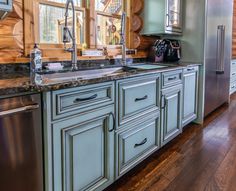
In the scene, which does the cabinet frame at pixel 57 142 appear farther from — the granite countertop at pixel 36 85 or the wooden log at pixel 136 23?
the wooden log at pixel 136 23

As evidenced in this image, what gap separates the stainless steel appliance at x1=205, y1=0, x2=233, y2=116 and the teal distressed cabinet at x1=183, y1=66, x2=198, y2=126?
32 cm

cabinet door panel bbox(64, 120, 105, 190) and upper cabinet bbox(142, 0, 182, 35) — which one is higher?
upper cabinet bbox(142, 0, 182, 35)

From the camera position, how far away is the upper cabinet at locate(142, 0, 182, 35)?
328 cm

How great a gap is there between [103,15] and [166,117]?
1.27 meters

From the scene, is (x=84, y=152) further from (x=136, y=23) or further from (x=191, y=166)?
(x=136, y=23)

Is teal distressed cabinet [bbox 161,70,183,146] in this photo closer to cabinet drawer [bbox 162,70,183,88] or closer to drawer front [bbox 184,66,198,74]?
cabinet drawer [bbox 162,70,183,88]

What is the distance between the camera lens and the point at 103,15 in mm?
2914

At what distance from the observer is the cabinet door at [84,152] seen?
4.78ft

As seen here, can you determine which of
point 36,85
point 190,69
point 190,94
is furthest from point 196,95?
point 36,85

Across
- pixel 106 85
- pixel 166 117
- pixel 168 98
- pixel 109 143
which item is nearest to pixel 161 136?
pixel 166 117

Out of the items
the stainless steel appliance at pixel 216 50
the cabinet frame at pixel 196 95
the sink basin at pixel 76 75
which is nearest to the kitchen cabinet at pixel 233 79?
the stainless steel appliance at pixel 216 50

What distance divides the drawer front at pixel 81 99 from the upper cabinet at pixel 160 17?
1784mm

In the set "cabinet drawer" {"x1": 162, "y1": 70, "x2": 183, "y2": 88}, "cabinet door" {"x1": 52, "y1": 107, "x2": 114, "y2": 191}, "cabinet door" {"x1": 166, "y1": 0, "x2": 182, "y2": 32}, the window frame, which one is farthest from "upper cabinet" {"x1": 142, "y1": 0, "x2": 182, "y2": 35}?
"cabinet door" {"x1": 52, "y1": 107, "x2": 114, "y2": 191}

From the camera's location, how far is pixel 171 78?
2.74 m
